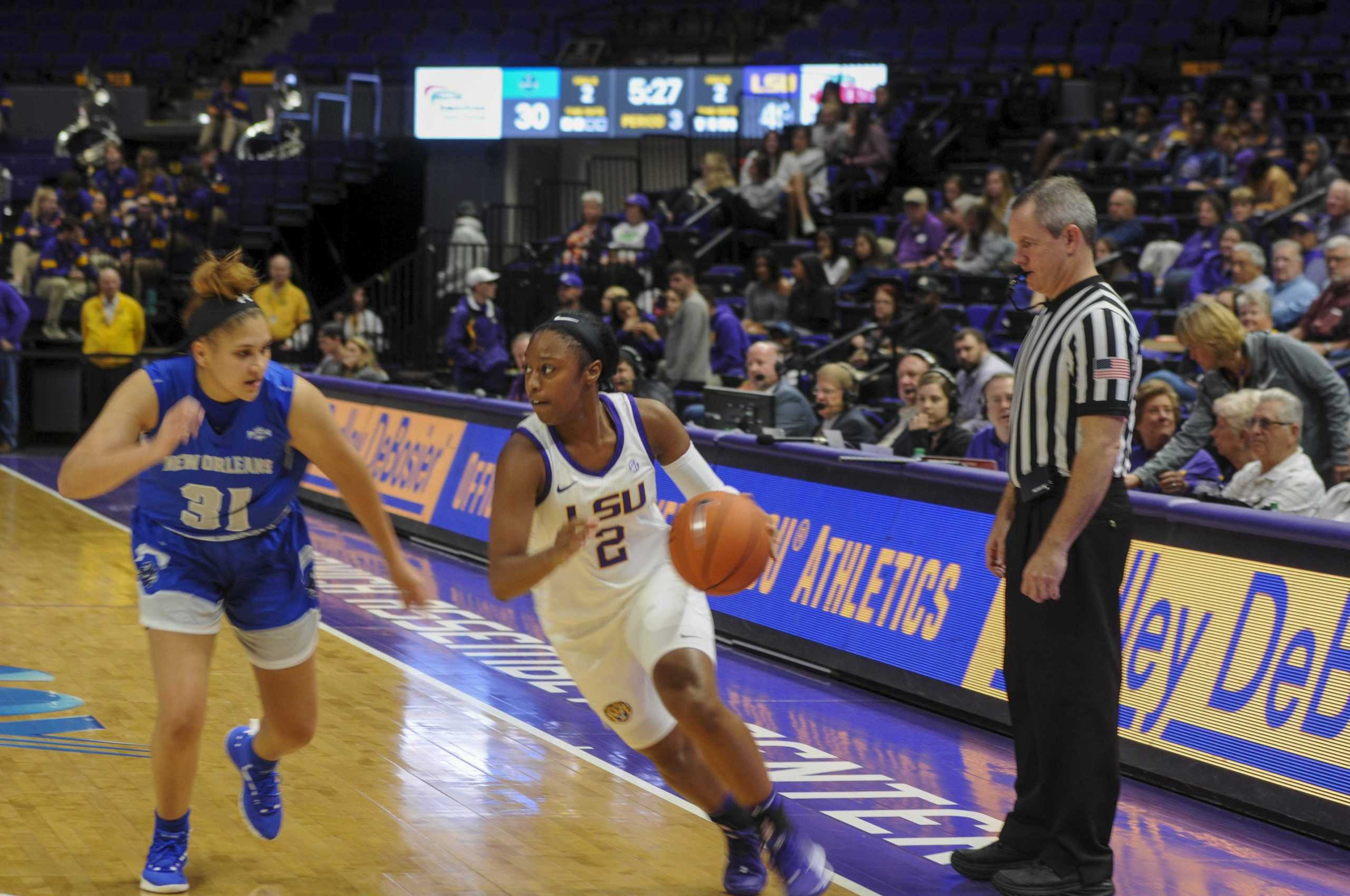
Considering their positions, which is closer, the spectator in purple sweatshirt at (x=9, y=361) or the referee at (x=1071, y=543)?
the referee at (x=1071, y=543)

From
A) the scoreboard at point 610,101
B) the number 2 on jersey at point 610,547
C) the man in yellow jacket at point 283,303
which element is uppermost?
the scoreboard at point 610,101

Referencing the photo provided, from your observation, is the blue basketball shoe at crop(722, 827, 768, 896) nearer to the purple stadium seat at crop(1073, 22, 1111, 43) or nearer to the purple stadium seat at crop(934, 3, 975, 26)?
the purple stadium seat at crop(1073, 22, 1111, 43)

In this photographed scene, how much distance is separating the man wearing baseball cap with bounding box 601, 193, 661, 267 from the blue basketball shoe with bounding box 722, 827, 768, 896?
44.0 ft

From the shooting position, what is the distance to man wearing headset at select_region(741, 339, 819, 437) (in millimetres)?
10180

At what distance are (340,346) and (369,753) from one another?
9.45 metres

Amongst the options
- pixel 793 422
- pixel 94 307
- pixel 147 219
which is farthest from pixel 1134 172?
pixel 147 219

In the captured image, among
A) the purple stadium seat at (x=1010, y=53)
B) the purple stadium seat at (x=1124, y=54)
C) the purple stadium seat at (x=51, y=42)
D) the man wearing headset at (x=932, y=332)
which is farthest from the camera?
the purple stadium seat at (x=51, y=42)

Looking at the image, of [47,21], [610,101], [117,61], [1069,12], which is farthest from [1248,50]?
[47,21]

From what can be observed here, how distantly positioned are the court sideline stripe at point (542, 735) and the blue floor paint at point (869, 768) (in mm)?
43

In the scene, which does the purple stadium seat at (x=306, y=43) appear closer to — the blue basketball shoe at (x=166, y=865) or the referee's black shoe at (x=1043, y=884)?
the blue basketball shoe at (x=166, y=865)

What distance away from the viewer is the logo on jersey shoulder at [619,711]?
15.5 feet

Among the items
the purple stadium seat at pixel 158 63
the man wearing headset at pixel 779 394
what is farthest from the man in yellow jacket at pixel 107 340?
the purple stadium seat at pixel 158 63

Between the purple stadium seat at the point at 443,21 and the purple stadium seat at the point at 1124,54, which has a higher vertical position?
the purple stadium seat at the point at 443,21

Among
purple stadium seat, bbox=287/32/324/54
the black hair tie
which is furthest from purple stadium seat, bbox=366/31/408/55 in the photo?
the black hair tie
